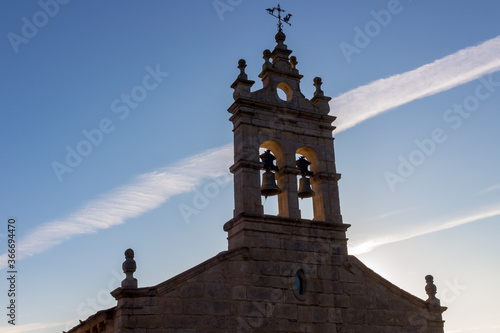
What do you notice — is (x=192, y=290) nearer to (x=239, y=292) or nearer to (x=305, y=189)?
(x=239, y=292)

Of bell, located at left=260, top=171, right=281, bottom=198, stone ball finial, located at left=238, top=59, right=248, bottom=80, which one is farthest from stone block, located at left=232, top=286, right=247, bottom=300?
stone ball finial, located at left=238, top=59, right=248, bottom=80

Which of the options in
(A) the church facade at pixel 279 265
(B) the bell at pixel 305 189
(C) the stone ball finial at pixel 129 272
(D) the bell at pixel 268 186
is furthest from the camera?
(B) the bell at pixel 305 189

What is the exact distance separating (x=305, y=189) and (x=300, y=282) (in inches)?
83.2

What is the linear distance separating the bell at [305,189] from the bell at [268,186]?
2.17 ft

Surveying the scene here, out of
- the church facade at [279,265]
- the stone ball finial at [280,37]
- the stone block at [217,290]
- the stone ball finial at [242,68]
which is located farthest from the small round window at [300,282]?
the stone ball finial at [280,37]

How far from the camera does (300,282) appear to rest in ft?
42.9

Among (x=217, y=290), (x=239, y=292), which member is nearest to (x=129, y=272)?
(x=217, y=290)

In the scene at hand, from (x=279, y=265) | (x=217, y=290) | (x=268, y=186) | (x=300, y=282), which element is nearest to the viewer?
(x=217, y=290)

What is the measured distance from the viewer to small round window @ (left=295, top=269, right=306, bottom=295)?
42.5 feet

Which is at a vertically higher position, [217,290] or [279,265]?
[279,265]

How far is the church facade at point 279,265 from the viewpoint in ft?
38.1

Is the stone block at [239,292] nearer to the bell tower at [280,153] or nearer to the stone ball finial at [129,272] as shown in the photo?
the bell tower at [280,153]

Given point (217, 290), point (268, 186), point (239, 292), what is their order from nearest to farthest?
1. point (217, 290)
2. point (239, 292)
3. point (268, 186)

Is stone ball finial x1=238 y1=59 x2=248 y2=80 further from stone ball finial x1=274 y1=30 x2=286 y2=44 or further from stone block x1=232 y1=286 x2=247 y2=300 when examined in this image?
stone block x1=232 y1=286 x2=247 y2=300
